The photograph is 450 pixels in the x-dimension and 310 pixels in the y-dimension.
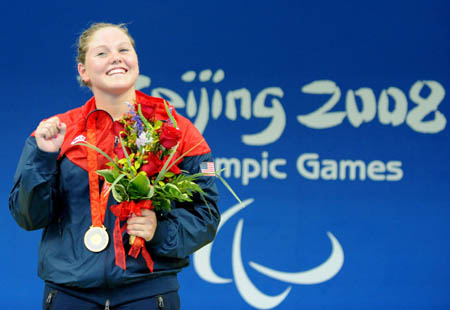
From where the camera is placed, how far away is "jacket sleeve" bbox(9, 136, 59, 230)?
1.66 meters

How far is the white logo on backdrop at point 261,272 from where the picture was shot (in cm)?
385

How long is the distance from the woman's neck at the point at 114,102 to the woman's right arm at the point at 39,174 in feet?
0.60

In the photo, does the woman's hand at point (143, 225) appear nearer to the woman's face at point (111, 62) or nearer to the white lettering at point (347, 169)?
the woman's face at point (111, 62)

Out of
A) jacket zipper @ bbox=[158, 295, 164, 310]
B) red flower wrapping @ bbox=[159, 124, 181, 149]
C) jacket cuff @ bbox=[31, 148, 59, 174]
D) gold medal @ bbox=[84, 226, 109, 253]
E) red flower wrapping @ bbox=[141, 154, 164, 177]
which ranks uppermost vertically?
red flower wrapping @ bbox=[159, 124, 181, 149]

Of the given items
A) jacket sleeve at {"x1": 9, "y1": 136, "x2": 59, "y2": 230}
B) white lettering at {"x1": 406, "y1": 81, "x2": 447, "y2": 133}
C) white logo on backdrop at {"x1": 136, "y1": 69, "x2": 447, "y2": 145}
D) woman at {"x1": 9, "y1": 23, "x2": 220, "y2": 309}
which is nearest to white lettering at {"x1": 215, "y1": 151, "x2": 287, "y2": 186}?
white logo on backdrop at {"x1": 136, "y1": 69, "x2": 447, "y2": 145}

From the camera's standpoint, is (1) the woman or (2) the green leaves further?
(1) the woman

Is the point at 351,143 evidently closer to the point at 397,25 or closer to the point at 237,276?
the point at 397,25

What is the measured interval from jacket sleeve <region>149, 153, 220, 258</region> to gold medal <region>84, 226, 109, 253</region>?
127 millimetres

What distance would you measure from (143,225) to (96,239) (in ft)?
0.50

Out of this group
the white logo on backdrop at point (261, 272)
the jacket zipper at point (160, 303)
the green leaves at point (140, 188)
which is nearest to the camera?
the green leaves at point (140, 188)

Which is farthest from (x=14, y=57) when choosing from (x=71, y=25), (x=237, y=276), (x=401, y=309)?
(x=401, y=309)

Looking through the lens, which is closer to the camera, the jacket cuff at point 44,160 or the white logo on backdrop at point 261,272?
the jacket cuff at point 44,160

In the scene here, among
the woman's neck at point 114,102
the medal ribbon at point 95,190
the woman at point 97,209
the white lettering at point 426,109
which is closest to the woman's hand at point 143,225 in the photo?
the woman at point 97,209

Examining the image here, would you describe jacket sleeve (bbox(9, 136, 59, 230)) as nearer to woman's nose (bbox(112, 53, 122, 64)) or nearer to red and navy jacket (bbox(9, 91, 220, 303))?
Answer: red and navy jacket (bbox(9, 91, 220, 303))
